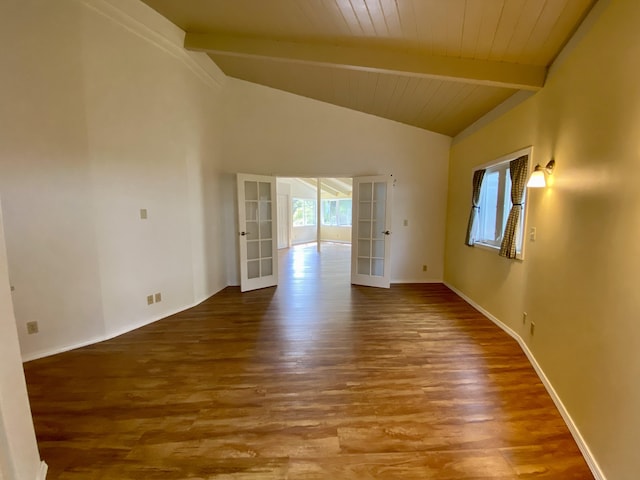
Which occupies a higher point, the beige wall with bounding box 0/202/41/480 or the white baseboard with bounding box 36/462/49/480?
the beige wall with bounding box 0/202/41/480

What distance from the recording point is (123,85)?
3.06 metres

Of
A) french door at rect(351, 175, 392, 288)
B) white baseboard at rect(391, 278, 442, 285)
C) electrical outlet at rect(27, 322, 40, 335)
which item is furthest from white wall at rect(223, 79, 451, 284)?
electrical outlet at rect(27, 322, 40, 335)

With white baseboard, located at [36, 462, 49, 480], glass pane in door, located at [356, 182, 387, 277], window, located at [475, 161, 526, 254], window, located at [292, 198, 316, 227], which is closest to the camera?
white baseboard, located at [36, 462, 49, 480]

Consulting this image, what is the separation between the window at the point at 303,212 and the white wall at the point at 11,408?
9593mm

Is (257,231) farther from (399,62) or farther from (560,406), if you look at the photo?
(560,406)

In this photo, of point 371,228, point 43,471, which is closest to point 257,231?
point 371,228

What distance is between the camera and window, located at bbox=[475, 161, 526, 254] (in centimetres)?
346

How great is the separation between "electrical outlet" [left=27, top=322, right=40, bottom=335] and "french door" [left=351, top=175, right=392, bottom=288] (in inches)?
164

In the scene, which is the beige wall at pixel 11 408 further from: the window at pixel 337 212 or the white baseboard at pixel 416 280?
the window at pixel 337 212

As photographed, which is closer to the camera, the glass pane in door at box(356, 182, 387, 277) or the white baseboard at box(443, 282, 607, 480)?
the white baseboard at box(443, 282, 607, 480)

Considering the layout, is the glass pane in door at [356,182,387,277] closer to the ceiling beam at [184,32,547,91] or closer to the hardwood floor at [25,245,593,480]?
the hardwood floor at [25,245,593,480]

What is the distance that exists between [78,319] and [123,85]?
245 centimetres

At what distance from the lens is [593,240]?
1779 mm

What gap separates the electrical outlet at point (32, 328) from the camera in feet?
8.57
